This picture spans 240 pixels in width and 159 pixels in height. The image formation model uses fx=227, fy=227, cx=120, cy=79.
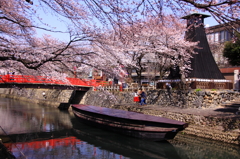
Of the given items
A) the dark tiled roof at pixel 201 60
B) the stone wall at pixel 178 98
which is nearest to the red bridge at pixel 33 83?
the stone wall at pixel 178 98

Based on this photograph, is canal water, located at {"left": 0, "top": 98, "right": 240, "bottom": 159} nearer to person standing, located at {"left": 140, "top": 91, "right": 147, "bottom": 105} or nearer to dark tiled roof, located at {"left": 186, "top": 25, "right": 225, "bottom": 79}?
person standing, located at {"left": 140, "top": 91, "right": 147, "bottom": 105}

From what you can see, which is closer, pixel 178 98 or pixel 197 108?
pixel 197 108

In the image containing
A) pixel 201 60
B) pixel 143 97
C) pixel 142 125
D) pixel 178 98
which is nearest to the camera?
pixel 142 125

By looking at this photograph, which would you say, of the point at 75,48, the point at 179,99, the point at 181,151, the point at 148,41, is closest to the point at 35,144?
the point at 75,48

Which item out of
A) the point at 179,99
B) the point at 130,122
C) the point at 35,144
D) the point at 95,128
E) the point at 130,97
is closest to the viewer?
the point at 35,144

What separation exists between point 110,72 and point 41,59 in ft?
8.90

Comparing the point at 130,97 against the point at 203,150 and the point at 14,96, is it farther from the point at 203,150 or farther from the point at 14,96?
the point at 14,96

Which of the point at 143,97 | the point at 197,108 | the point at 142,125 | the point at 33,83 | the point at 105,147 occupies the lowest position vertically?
the point at 105,147

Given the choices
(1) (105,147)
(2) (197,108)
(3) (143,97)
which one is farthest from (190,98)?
(1) (105,147)

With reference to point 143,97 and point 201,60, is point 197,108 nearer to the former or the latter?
point 143,97

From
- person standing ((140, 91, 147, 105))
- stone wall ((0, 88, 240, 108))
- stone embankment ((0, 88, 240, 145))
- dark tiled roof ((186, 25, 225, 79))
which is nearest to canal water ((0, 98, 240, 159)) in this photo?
stone embankment ((0, 88, 240, 145))

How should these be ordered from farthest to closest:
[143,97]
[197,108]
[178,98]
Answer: [143,97], [178,98], [197,108]

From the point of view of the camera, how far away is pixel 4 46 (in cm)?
787

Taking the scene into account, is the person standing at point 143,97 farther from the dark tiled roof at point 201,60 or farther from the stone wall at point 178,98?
the dark tiled roof at point 201,60
